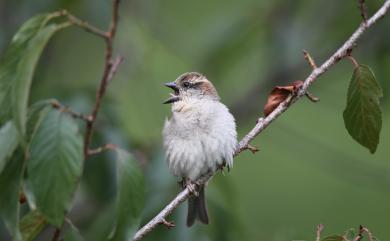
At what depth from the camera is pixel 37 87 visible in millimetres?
5645

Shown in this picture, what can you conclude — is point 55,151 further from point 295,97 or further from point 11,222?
point 295,97

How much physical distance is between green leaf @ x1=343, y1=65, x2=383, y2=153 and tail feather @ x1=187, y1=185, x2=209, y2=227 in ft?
5.57

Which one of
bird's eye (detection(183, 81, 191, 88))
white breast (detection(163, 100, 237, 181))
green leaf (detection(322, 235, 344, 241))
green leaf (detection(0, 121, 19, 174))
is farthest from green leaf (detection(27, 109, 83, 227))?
bird's eye (detection(183, 81, 191, 88))

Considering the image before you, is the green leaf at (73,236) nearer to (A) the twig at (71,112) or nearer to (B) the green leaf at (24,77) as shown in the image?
(A) the twig at (71,112)

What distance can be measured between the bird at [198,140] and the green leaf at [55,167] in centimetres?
137

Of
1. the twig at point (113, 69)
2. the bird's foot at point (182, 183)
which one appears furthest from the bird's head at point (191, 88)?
the twig at point (113, 69)

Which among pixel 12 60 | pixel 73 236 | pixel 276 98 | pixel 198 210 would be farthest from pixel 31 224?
pixel 198 210

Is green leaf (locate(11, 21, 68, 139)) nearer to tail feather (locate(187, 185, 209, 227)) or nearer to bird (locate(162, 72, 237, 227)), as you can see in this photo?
bird (locate(162, 72, 237, 227))

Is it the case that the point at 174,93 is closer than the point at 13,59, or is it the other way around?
the point at 13,59

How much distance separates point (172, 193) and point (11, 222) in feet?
6.29

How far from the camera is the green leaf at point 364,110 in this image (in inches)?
120

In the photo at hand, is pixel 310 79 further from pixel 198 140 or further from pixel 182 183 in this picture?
pixel 182 183

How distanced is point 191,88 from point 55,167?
2330mm

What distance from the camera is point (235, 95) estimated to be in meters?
8.46
